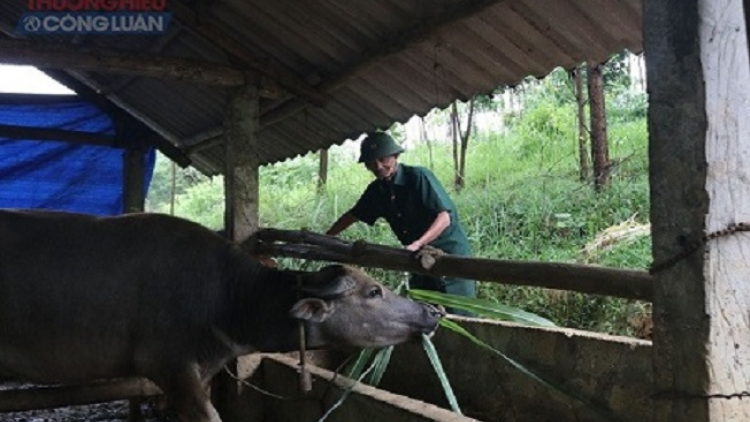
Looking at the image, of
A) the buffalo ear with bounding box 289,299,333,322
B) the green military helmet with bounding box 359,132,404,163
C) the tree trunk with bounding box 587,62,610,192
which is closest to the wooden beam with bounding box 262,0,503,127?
the green military helmet with bounding box 359,132,404,163

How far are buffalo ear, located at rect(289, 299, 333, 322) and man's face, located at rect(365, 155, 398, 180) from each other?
1.67 metres

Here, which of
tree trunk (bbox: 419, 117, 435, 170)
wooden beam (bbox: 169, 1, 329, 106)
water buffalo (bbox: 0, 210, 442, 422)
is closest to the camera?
water buffalo (bbox: 0, 210, 442, 422)

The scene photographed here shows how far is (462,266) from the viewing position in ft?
12.1

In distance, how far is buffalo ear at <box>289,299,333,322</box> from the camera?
150 inches

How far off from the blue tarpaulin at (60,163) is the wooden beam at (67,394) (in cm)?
436

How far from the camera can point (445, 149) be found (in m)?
14.0

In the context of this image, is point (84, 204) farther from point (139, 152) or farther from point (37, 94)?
point (37, 94)

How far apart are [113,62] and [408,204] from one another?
7.67 feet

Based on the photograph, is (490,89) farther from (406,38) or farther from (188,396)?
(188,396)

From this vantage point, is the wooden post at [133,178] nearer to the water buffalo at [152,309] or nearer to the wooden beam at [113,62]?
the wooden beam at [113,62]

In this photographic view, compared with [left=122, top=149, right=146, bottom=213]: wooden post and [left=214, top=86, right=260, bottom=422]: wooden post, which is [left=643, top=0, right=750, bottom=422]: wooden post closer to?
[left=214, top=86, right=260, bottom=422]: wooden post

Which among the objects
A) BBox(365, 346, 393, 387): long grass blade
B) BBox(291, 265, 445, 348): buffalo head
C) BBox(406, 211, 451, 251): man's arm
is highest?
BBox(406, 211, 451, 251): man's arm

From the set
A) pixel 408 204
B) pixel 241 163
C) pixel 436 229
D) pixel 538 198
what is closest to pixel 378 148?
pixel 408 204

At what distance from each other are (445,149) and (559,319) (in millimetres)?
7915
